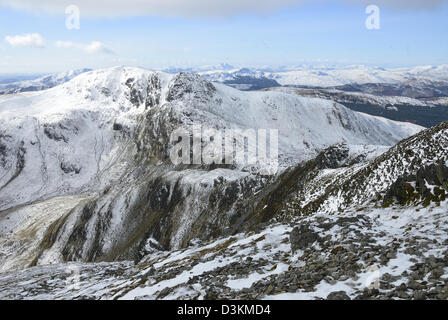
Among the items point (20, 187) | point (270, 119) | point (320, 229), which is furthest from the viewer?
point (270, 119)

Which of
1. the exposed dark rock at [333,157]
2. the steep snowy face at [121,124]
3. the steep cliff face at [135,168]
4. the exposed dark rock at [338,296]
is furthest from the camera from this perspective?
the steep snowy face at [121,124]

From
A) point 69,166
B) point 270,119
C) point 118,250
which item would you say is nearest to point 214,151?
point 118,250

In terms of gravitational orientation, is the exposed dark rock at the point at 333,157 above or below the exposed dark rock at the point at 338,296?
below

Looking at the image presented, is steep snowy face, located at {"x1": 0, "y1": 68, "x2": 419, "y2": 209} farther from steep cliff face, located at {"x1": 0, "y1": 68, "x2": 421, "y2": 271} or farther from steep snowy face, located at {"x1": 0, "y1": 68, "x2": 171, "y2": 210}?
steep cliff face, located at {"x1": 0, "y1": 68, "x2": 421, "y2": 271}

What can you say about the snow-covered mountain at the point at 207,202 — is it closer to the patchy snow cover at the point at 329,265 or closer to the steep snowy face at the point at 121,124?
the patchy snow cover at the point at 329,265

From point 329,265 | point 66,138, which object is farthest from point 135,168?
point 329,265

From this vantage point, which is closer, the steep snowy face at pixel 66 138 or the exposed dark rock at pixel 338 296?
the exposed dark rock at pixel 338 296

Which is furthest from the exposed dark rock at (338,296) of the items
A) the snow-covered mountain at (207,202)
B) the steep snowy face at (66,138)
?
the steep snowy face at (66,138)
